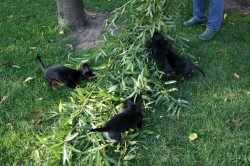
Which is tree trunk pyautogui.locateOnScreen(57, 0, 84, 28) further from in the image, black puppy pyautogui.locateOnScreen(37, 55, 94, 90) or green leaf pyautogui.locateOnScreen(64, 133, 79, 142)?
green leaf pyautogui.locateOnScreen(64, 133, 79, 142)

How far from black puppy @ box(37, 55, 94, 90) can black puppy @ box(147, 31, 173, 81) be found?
89 centimetres

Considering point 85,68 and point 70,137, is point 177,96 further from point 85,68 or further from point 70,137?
point 70,137

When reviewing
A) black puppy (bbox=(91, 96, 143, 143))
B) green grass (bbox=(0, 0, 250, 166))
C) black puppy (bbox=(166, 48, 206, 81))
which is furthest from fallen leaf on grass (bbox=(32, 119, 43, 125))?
black puppy (bbox=(166, 48, 206, 81))

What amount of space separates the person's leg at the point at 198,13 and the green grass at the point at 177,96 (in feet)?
0.60

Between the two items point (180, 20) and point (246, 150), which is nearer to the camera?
point (246, 150)

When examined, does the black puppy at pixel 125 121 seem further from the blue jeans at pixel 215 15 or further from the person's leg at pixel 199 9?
the person's leg at pixel 199 9

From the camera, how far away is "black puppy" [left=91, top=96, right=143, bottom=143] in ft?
11.1

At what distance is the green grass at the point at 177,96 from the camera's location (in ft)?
11.7

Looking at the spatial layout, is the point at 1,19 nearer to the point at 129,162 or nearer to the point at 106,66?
the point at 106,66

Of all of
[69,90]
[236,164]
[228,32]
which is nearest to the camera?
[236,164]

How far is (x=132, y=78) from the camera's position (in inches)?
166

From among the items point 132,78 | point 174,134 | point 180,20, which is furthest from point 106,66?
point 180,20

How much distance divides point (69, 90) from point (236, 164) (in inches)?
91.7

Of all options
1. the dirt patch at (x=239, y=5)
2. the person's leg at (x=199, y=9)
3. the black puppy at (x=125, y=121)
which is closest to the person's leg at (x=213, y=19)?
the person's leg at (x=199, y=9)
